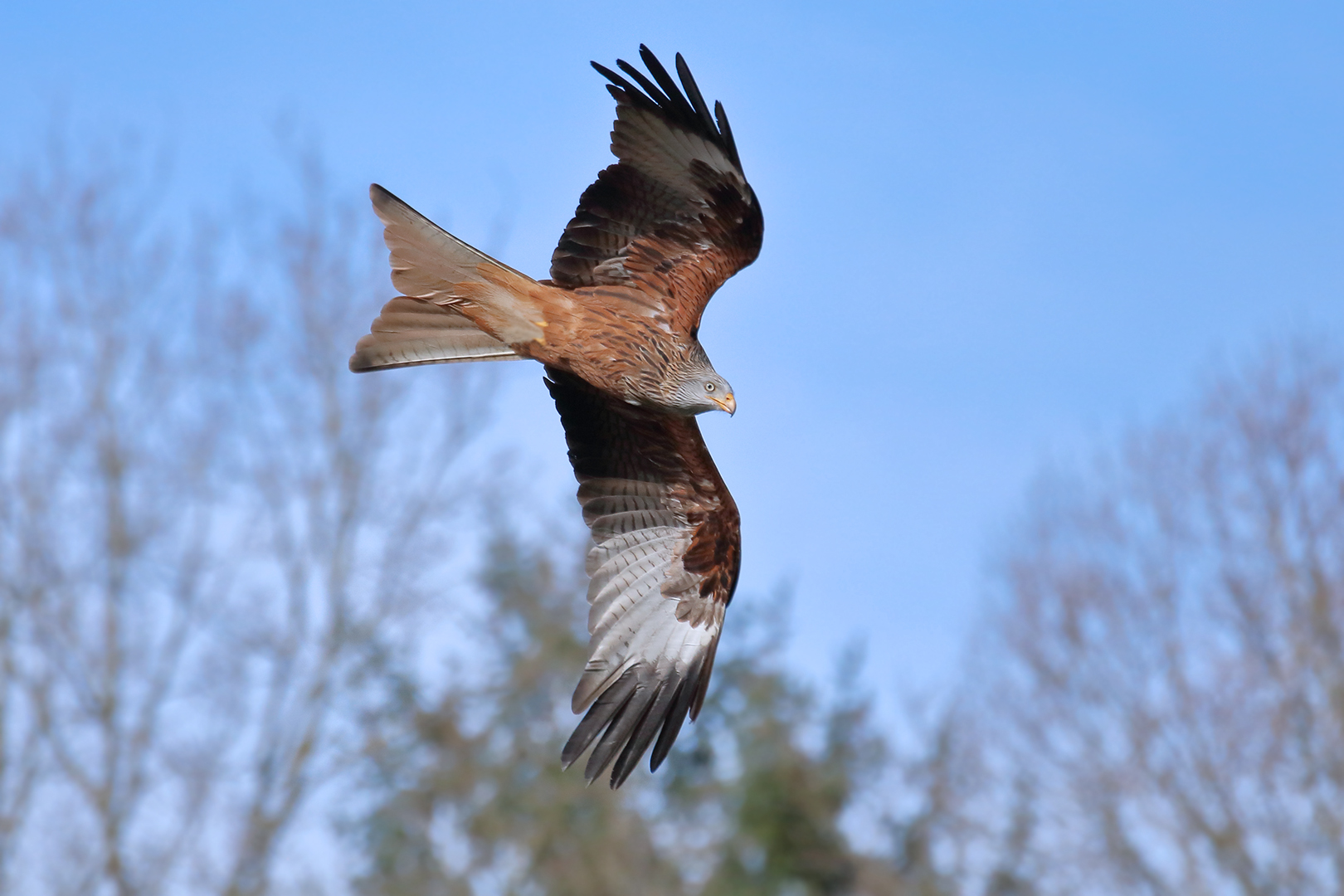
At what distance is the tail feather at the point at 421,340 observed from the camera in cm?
621

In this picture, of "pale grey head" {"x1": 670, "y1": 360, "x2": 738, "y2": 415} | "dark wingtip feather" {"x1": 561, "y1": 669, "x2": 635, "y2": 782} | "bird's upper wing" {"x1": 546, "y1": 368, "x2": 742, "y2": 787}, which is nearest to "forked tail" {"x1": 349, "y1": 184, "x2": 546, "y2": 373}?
"bird's upper wing" {"x1": 546, "y1": 368, "x2": 742, "y2": 787}

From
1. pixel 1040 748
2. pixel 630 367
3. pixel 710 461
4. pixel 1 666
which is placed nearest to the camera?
pixel 630 367

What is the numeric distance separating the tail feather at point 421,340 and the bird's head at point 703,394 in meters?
0.75

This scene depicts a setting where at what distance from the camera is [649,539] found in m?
7.11

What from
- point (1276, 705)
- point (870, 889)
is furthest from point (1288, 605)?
point (870, 889)

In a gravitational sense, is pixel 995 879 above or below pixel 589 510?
below

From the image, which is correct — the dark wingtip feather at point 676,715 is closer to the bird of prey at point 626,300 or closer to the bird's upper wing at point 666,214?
the bird of prey at point 626,300

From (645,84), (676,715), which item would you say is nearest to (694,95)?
(645,84)

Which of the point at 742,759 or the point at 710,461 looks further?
the point at 742,759

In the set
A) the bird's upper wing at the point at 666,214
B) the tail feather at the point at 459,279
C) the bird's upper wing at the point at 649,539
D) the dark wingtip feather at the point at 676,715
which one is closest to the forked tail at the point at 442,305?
the tail feather at the point at 459,279

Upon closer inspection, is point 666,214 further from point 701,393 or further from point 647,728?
point 647,728

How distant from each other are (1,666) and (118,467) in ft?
8.97

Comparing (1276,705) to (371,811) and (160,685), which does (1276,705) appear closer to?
(371,811)

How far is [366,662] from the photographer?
65.1 ft
